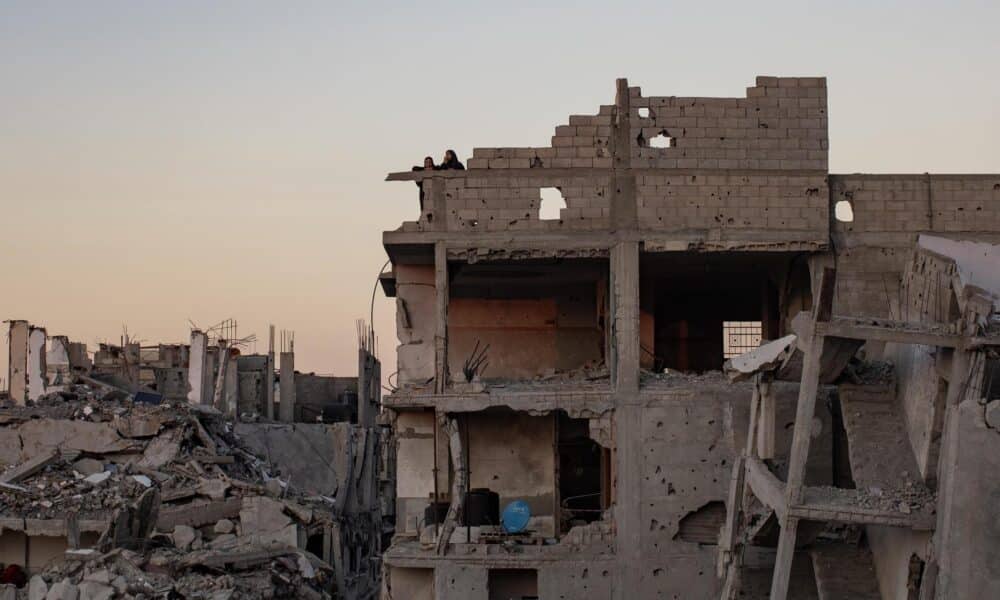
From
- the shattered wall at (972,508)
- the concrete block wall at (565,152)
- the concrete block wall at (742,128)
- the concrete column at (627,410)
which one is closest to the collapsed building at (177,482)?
the concrete column at (627,410)

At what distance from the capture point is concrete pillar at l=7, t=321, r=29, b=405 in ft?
125

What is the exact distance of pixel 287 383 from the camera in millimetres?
45406

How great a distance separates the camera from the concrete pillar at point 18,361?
38.0 m

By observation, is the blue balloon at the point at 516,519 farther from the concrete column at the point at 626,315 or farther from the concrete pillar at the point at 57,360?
the concrete pillar at the point at 57,360

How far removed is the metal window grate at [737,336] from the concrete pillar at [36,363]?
18.3 m

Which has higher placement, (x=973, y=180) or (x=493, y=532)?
(x=973, y=180)

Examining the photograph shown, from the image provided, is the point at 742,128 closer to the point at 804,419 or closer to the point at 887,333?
the point at 887,333

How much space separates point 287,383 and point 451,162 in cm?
2314

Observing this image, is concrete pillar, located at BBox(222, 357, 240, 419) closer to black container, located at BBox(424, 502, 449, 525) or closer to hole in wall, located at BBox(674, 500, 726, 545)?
black container, located at BBox(424, 502, 449, 525)

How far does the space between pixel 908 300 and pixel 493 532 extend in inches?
300

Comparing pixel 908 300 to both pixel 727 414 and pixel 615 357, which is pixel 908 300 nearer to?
pixel 727 414

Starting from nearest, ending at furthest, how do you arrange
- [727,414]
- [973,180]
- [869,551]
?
[869,551]
[727,414]
[973,180]

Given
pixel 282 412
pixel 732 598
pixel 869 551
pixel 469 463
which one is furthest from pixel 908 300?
pixel 282 412

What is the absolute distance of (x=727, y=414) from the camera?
2139cm
